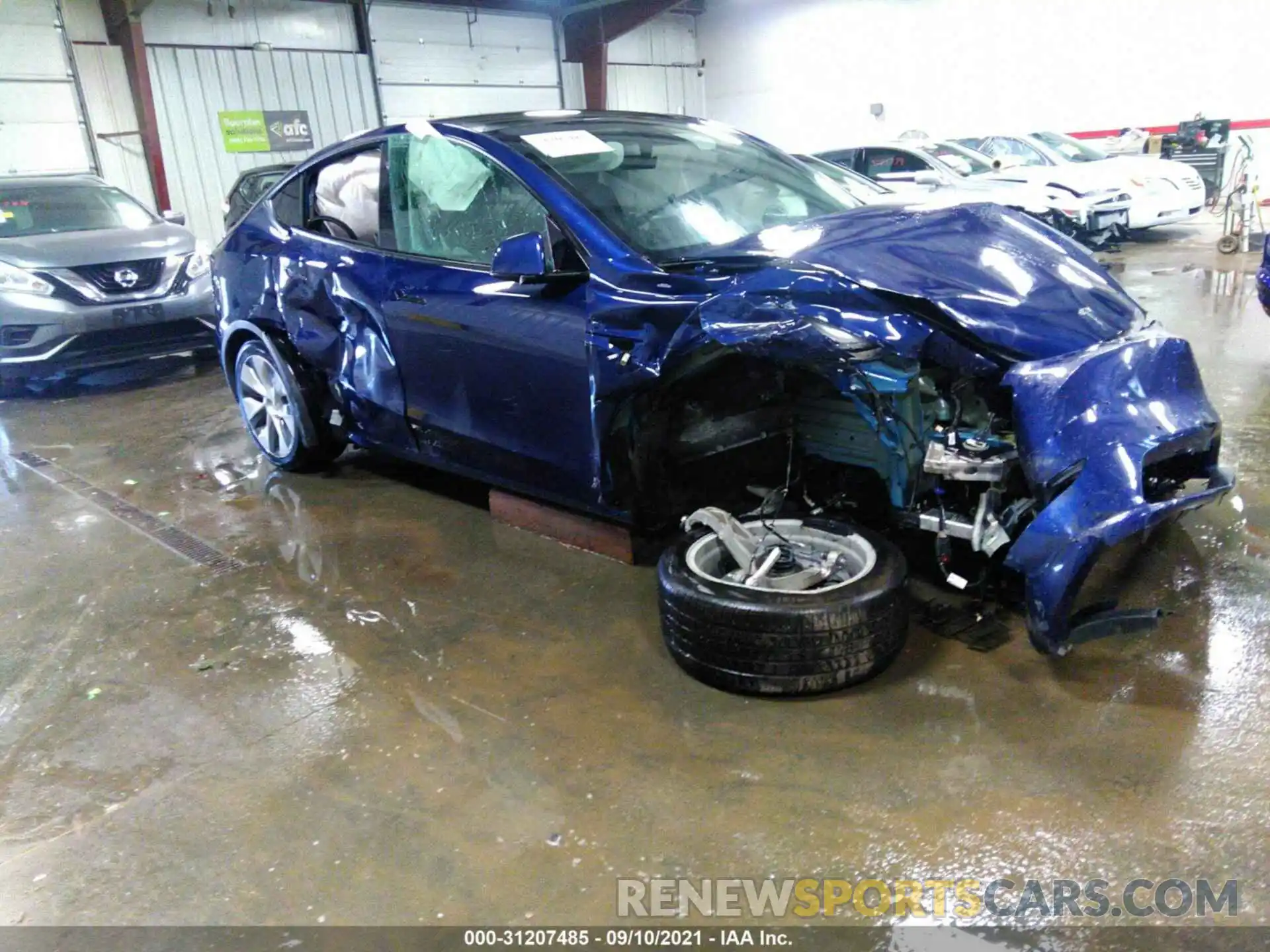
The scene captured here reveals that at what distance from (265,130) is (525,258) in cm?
1177

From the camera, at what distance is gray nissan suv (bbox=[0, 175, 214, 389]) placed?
6.45 m

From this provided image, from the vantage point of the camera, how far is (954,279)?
2365 millimetres

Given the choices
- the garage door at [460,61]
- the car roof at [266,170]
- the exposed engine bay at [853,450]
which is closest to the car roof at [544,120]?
the exposed engine bay at [853,450]

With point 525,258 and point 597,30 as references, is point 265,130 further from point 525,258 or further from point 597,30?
point 525,258

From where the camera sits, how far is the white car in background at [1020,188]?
9484mm

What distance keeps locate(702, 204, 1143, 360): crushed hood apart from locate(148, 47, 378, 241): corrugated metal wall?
38.1 feet

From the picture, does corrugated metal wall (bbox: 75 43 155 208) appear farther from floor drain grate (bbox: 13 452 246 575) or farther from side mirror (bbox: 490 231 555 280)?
side mirror (bbox: 490 231 555 280)

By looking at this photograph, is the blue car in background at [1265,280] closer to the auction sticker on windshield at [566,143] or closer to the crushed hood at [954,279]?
the crushed hood at [954,279]

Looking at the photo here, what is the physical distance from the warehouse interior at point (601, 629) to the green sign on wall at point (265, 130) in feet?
28.7

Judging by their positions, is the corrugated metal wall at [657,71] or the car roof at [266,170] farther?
the corrugated metal wall at [657,71]

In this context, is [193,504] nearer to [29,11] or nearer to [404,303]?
Result: [404,303]

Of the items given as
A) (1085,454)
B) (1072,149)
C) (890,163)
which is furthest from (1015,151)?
(1085,454)

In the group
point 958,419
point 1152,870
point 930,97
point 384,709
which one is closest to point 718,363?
point 958,419

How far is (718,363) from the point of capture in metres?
2.69
